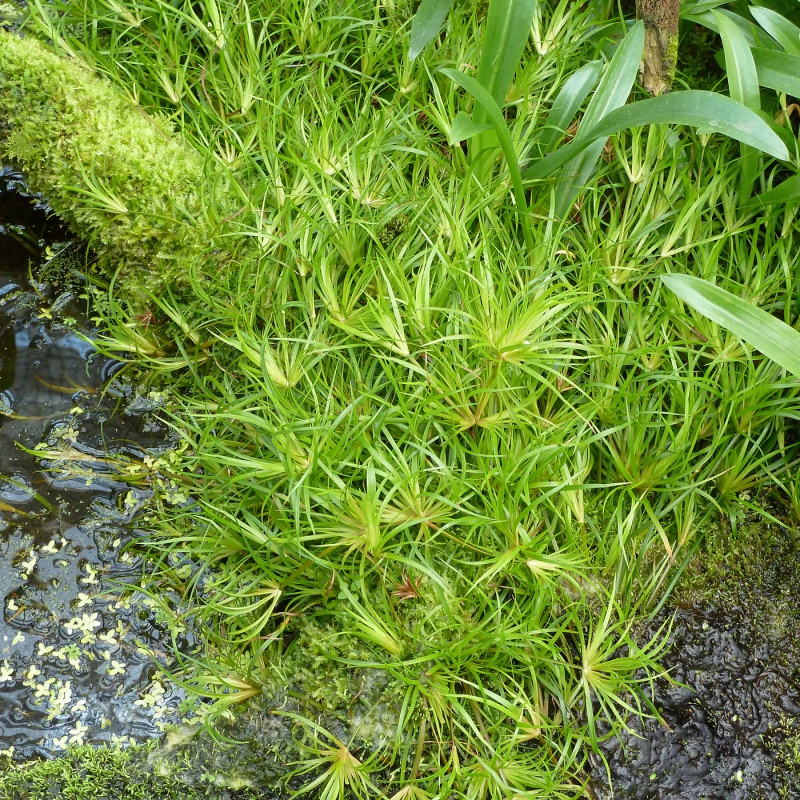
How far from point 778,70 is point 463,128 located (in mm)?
966

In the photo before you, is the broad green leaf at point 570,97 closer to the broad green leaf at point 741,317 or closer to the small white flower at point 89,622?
the broad green leaf at point 741,317

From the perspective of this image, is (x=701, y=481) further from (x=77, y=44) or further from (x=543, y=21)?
(x=77, y=44)

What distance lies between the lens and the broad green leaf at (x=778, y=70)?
188 centimetres

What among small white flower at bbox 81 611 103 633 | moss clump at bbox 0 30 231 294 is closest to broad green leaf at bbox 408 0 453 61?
moss clump at bbox 0 30 231 294

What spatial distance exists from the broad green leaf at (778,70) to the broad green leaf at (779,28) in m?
0.10

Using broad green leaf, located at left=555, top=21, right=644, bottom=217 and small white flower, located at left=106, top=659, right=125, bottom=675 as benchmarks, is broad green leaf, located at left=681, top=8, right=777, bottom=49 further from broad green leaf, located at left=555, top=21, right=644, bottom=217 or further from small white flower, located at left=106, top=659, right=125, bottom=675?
small white flower, located at left=106, top=659, right=125, bottom=675

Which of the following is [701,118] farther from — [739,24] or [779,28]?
[739,24]

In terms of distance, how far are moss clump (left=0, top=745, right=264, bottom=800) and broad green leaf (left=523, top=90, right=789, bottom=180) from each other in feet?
6.04

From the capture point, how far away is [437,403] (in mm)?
1669

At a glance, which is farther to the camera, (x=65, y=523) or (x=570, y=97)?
(x=570, y=97)

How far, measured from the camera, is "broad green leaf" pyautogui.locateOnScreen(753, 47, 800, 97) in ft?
6.16

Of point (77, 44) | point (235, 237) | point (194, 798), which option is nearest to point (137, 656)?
point (194, 798)

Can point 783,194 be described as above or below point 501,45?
below

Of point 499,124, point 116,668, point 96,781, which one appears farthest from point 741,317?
point 96,781
